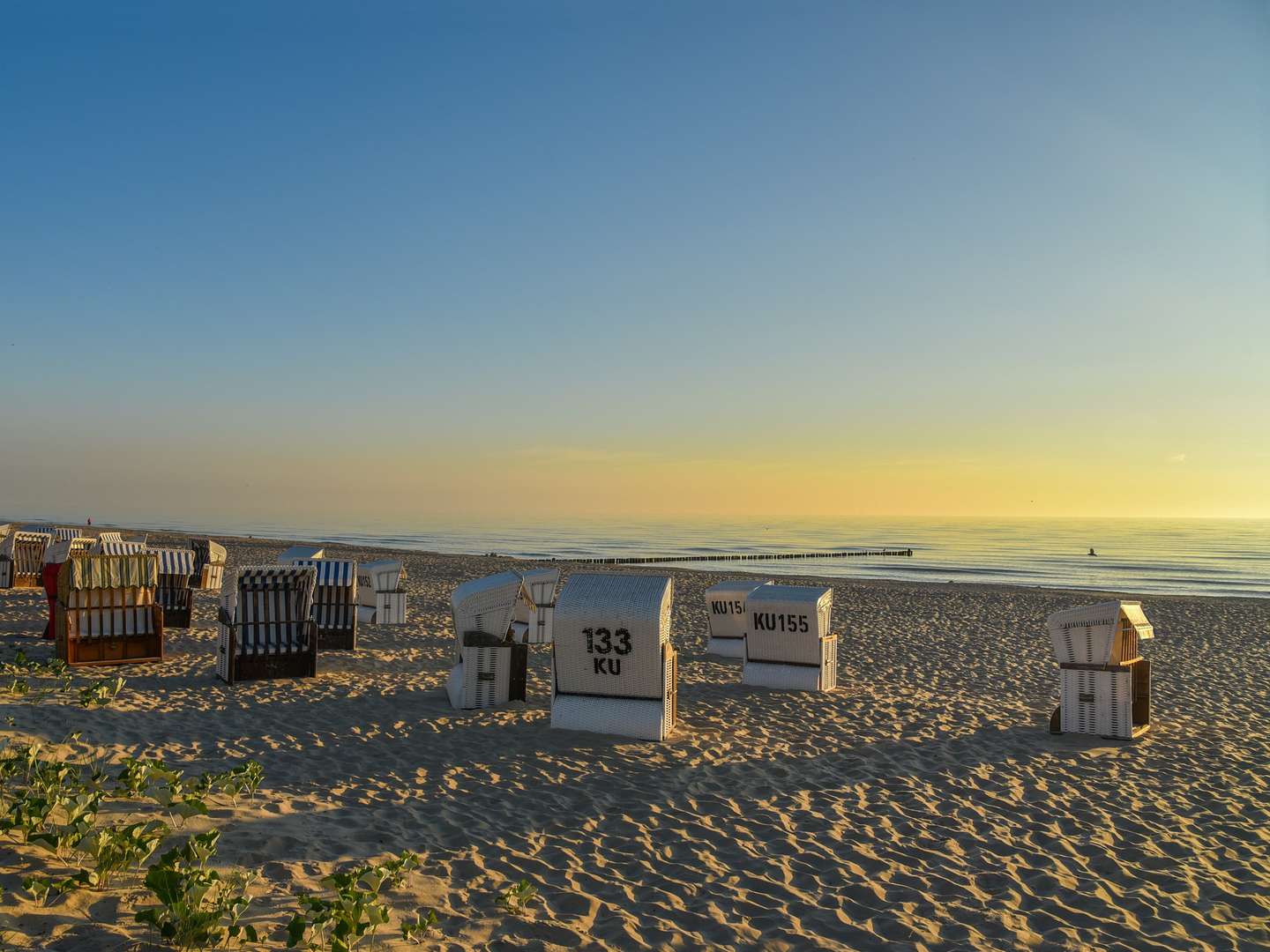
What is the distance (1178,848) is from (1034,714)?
15.1ft

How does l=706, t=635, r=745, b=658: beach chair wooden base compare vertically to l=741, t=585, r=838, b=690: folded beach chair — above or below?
below

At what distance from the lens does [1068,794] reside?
7.74 meters

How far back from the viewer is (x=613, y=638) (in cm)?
902

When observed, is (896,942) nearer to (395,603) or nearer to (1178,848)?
(1178,848)

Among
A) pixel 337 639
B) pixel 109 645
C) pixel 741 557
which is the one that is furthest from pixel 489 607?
pixel 741 557

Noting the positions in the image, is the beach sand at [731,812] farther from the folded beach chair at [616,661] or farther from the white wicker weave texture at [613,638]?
the white wicker weave texture at [613,638]

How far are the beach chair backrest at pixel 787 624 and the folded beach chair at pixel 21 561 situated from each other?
1812 cm

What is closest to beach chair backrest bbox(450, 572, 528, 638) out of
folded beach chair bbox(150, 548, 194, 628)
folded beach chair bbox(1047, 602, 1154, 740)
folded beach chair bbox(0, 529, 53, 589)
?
folded beach chair bbox(1047, 602, 1154, 740)

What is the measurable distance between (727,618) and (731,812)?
323 inches

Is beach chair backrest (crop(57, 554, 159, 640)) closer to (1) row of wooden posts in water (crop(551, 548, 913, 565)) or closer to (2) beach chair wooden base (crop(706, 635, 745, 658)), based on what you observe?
(2) beach chair wooden base (crop(706, 635, 745, 658))

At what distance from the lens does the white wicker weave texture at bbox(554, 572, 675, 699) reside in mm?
8945

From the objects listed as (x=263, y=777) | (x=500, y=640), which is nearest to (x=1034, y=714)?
(x=500, y=640)

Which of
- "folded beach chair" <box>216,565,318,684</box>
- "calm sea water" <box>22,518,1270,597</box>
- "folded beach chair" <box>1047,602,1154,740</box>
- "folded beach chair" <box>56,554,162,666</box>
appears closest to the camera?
"folded beach chair" <box>1047,602,1154,740</box>

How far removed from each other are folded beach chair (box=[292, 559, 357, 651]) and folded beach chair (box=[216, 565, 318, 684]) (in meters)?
2.46
